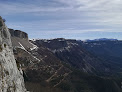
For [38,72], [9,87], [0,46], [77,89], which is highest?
[0,46]

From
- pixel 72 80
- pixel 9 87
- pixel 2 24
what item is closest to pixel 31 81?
pixel 72 80

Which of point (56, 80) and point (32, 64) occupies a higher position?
point (32, 64)

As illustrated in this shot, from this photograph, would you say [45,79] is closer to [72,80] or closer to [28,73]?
[28,73]

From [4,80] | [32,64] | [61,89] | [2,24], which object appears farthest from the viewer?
[32,64]

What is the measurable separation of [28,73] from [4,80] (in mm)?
138867

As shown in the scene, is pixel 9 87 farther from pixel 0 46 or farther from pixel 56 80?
pixel 56 80

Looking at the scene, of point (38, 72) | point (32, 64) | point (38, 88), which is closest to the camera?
point (38, 88)

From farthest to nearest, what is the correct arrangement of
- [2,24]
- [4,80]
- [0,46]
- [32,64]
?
[32,64], [2,24], [0,46], [4,80]

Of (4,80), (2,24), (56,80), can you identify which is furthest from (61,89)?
(4,80)

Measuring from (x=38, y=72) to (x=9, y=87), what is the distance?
14670 centimetres

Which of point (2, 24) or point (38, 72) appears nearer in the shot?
point (2, 24)

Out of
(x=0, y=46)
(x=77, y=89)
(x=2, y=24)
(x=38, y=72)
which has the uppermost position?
(x=2, y=24)

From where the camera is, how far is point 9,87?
41.0m

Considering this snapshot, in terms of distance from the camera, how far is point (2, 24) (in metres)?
57.3
